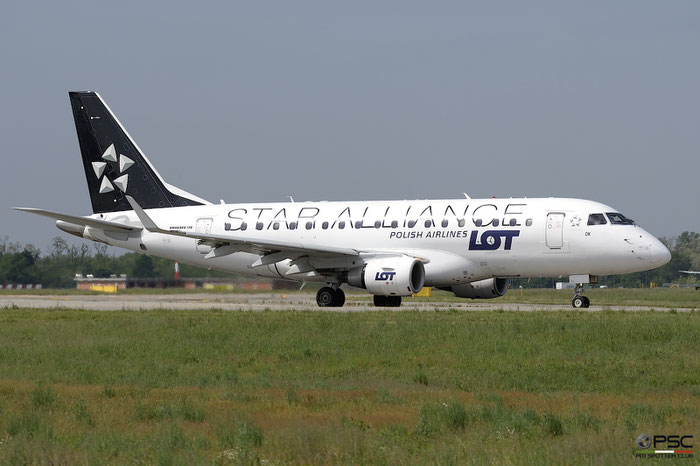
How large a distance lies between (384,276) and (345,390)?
18740 mm

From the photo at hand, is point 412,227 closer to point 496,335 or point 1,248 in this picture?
point 496,335

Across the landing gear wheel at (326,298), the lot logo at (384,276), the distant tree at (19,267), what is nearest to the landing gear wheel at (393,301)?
the landing gear wheel at (326,298)

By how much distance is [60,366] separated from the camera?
1766 cm

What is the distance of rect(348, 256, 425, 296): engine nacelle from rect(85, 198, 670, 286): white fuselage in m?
0.87

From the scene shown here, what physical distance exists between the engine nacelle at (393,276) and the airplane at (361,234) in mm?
45

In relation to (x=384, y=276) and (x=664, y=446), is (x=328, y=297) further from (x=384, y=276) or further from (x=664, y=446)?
(x=664, y=446)

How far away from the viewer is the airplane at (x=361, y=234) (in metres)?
32.9

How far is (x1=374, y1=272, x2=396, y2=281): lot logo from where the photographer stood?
33094 mm

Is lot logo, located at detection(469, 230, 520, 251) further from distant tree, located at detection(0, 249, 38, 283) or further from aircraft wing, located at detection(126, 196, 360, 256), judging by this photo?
distant tree, located at detection(0, 249, 38, 283)

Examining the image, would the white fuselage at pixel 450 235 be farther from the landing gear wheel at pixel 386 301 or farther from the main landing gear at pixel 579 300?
the landing gear wheel at pixel 386 301

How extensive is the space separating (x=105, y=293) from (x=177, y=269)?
4.62 metres

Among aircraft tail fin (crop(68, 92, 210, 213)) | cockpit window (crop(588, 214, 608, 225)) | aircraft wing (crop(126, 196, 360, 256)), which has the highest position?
aircraft tail fin (crop(68, 92, 210, 213))

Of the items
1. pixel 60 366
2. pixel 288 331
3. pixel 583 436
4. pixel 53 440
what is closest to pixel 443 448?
pixel 583 436

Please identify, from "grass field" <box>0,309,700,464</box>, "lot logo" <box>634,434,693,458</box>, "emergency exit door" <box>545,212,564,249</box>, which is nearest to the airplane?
"emergency exit door" <box>545,212,564,249</box>
